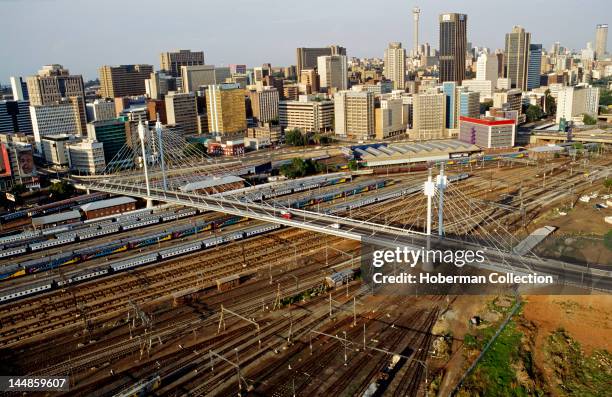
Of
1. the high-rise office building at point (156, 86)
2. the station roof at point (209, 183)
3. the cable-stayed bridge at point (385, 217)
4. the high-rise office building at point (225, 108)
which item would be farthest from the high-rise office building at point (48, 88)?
the station roof at point (209, 183)

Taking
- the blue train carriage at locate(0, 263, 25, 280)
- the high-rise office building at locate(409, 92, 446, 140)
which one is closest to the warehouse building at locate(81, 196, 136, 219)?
the blue train carriage at locate(0, 263, 25, 280)

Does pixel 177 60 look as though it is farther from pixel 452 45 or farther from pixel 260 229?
pixel 260 229

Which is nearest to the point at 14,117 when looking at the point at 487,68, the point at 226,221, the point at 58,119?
the point at 58,119

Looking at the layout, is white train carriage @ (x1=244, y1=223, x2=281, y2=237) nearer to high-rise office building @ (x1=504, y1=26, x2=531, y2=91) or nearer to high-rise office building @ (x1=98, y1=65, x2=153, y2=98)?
high-rise office building @ (x1=98, y1=65, x2=153, y2=98)

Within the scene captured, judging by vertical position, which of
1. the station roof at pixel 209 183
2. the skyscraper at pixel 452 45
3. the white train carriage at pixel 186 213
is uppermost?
the skyscraper at pixel 452 45

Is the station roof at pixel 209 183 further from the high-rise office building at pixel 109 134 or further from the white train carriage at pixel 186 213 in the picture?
the high-rise office building at pixel 109 134

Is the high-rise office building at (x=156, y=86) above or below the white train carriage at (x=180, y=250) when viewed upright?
above
